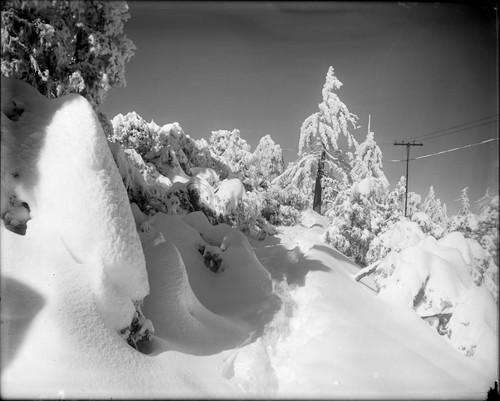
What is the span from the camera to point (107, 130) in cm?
610

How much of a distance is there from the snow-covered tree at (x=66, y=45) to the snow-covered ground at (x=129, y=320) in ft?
2.03

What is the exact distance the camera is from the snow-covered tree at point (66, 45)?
458 centimetres

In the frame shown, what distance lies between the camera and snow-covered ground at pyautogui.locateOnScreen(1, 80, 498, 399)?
123 inches

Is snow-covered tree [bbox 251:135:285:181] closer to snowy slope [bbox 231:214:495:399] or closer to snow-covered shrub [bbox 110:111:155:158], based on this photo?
snow-covered shrub [bbox 110:111:155:158]

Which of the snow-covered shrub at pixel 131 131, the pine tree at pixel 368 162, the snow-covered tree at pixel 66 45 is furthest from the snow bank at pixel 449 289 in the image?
the snow-covered shrub at pixel 131 131

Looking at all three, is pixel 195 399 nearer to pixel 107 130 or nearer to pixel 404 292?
pixel 107 130

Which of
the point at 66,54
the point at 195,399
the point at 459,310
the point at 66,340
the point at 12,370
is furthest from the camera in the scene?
the point at 459,310

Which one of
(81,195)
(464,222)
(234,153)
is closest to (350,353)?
(81,195)

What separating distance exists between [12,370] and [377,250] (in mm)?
10893

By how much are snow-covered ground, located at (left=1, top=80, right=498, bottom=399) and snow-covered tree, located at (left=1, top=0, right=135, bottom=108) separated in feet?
2.03

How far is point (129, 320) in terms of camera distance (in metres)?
3.94

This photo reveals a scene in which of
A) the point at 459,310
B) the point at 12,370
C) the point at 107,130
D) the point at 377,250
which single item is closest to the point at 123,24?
the point at 107,130

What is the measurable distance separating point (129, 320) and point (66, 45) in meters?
4.52

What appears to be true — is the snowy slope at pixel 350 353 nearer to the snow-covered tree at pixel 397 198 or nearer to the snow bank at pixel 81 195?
the snow bank at pixel 81 195
